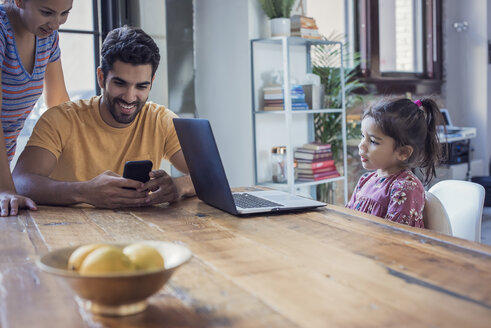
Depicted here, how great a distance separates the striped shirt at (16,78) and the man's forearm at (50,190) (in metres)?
0.45

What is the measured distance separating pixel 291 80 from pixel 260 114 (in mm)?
348

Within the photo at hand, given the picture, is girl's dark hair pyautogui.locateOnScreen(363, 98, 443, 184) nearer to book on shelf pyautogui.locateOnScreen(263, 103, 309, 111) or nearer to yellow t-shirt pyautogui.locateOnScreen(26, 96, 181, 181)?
yellow t-shirt pyautogui.locateOnScreen(26, 96, 181, 181)

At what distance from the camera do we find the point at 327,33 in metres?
5.27

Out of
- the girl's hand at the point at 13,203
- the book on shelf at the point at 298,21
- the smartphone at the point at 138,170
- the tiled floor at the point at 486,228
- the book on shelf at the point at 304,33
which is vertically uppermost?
the book on shelf at the point at 298,21

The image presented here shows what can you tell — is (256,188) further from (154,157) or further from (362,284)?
(362,284)

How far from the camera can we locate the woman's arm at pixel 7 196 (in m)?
1.63

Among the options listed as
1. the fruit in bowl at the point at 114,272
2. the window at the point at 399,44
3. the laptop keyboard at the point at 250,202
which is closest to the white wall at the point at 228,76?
the window at the point at 399,44

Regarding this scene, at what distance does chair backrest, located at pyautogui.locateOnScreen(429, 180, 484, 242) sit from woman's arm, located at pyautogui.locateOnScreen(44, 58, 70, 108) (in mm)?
1584

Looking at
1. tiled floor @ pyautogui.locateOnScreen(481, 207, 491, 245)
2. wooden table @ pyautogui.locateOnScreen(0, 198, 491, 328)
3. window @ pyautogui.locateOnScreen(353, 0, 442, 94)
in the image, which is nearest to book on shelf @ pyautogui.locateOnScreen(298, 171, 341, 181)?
tiled floor @ pyautogui.locateOnScreen(481, 207, 491, 245)

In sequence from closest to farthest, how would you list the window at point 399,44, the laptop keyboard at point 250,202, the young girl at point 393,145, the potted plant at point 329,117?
the laptop keyboard at point 250,202 → the young girl at point 393,145 → the potted plant at point 329,117 → the window at point 399,44

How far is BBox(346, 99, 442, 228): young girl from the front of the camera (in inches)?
78.2

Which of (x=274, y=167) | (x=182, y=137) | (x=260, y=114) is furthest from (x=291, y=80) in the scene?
(x=182, y=137)

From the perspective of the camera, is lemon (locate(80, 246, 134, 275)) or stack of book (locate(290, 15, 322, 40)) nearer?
lemon (locate(80, 246, 134, 275))

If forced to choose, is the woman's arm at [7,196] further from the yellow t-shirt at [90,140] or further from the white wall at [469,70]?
the white wall at [469,70]
